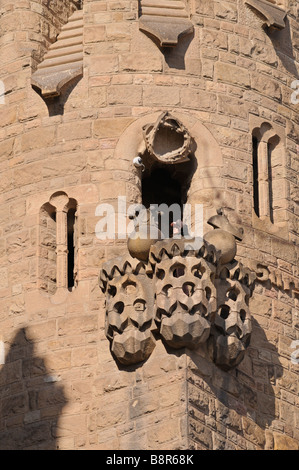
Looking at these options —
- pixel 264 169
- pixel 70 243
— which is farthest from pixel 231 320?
pixel 264 169

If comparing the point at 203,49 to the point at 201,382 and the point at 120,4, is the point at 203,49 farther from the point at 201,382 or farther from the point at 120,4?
the point at 201,382

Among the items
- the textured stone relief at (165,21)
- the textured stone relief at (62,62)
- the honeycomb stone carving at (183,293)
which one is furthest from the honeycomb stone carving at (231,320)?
the textured stone relief at (62,62)

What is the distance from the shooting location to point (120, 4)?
128 ft

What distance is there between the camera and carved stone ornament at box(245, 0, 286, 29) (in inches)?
1560

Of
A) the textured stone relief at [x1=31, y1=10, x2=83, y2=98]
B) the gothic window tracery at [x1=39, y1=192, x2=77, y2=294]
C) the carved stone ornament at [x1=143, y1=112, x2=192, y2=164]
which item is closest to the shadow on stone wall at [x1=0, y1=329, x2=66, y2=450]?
the gothic window tracery at [x1=39, y1=192, x2=77, y2=294]

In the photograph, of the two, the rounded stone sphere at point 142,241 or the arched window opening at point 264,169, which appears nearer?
the rounded stone sphere at point 142,241

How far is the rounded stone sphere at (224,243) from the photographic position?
1433 inches

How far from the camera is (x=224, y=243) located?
36469 millimetres

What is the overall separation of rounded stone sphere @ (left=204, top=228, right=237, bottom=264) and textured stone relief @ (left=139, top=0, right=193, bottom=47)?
3.19m

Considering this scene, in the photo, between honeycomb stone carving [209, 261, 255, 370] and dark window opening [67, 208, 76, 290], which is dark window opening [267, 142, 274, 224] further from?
dark window opening [67, 208, 76, 290]

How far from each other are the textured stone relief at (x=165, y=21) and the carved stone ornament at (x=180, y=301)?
336cm

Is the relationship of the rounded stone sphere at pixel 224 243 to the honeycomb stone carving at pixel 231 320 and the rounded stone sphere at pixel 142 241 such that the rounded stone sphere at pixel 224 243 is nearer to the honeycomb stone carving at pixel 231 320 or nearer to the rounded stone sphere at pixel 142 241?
the honeycomb stone carving at pixel 231 320

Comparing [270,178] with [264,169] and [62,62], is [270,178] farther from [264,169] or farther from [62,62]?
[62,62]

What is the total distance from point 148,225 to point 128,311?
1.10m
